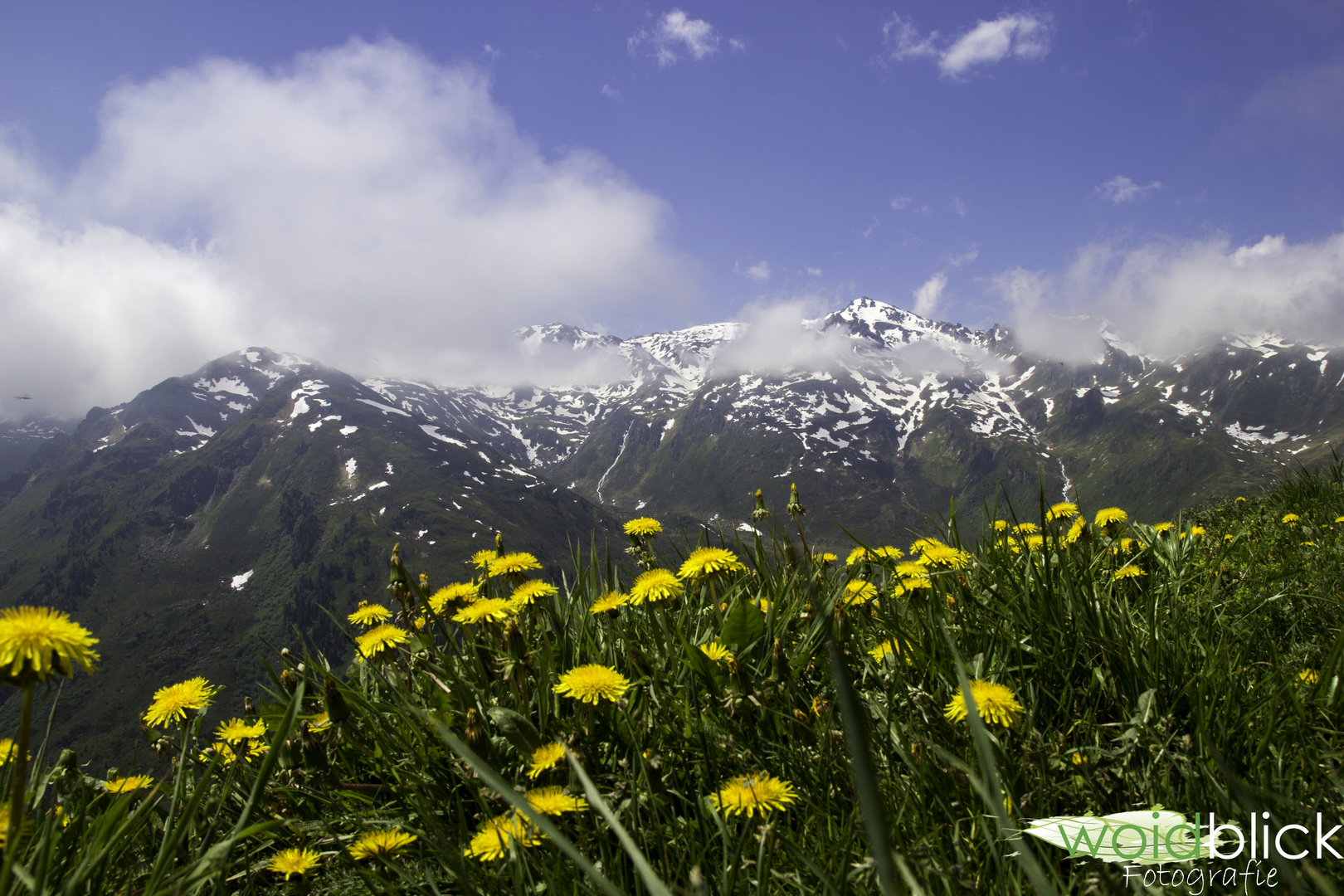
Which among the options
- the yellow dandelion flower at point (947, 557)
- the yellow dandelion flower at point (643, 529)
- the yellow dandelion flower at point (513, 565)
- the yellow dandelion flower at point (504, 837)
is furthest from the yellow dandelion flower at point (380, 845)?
the yellow dandelion flower at point (947, 557)

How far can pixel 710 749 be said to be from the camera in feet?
8.38

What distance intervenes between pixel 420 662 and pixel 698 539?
2.65 m

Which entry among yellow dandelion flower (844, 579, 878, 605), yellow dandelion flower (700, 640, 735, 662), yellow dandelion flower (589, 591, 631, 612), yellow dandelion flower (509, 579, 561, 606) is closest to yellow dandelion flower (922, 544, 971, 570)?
yellow dandelion flower (844, 579, 878, 605)

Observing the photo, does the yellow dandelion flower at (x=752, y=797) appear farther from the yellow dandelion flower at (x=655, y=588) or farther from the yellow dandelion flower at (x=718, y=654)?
the yellow dandelion flower at (x=655, y=588)

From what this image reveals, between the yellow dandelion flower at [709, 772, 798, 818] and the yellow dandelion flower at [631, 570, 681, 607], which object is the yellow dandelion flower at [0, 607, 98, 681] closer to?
the yellow dandelion flower at [709, 772, 798, 818]

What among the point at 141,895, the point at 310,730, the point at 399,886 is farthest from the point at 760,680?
the point at 141,895

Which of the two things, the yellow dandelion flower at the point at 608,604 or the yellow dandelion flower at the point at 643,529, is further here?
the yellow dandelion flower at the point at 643,529

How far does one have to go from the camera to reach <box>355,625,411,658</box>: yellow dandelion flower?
141 inches

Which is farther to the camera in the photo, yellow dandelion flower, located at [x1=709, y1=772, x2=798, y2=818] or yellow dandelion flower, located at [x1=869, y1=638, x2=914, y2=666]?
yellow dandelion flower, located at [x1=869, y1=638, x2=914, y2=666]

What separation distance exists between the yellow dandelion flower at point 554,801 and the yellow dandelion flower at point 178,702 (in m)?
2.05

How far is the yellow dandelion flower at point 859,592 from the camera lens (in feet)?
12.1

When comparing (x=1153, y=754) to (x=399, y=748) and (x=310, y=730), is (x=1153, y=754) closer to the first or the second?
(x=399, y=748)

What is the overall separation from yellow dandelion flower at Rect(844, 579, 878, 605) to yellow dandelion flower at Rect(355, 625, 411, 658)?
8.52 ft

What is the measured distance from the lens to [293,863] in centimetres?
235
